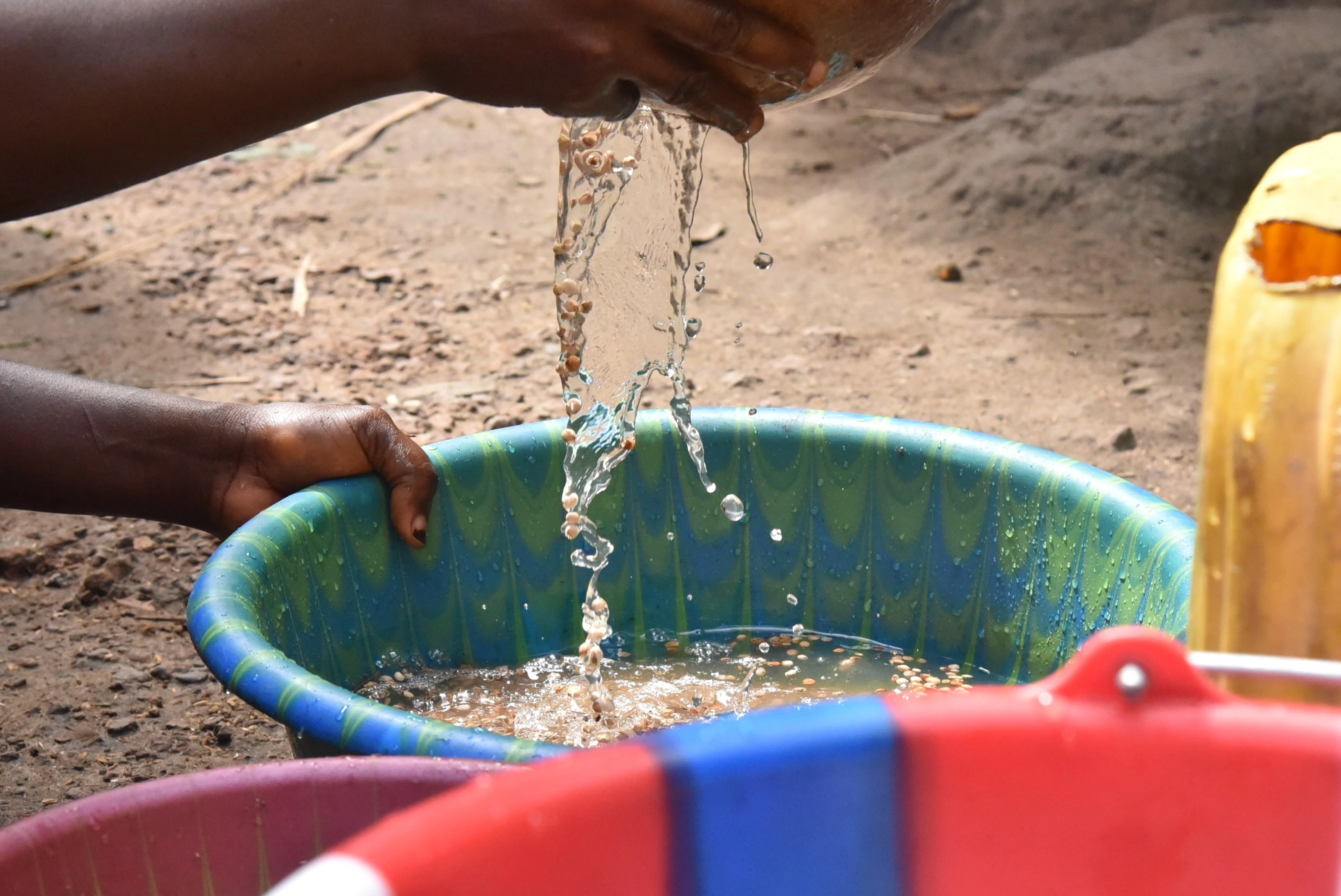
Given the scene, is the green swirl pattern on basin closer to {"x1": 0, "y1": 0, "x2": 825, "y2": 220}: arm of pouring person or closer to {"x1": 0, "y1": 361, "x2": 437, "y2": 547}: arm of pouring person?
{"x1": 0, "y1": 361, "x2": 437, "y2": 547}: arm of pouring person

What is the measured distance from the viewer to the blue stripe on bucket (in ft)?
2.07

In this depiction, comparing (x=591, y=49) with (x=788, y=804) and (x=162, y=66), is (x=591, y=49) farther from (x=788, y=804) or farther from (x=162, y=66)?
(x=788, y=804)

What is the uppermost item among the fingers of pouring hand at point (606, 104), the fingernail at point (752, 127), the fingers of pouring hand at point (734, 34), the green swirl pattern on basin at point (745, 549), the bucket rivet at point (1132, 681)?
the fingers of pouring hand at point (734, 34)

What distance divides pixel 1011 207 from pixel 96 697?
2.80m

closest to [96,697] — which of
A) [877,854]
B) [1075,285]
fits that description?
[877,854]

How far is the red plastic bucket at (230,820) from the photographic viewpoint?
949 mm

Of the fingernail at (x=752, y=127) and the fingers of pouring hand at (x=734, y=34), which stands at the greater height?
the fingers of pouring hand at (x=734, y=34)

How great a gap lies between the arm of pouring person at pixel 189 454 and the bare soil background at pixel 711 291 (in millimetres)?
391

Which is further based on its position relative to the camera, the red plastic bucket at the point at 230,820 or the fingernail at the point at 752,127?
the fingernail at the point at 752,127

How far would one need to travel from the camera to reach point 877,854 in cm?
65

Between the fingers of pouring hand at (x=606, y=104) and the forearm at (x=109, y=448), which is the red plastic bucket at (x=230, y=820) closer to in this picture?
the fingers of pouring hand at (x=606, y=104)

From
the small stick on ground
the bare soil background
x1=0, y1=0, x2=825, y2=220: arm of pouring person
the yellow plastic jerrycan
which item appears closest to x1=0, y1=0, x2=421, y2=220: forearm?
x1=0, y1=0, x2=825, y2=220: arm of pouring person

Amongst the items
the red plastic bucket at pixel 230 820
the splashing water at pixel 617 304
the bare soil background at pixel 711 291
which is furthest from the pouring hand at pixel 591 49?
the bare soil background at pixel 711 291

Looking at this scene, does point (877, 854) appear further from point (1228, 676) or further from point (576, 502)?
point (576, 502)
